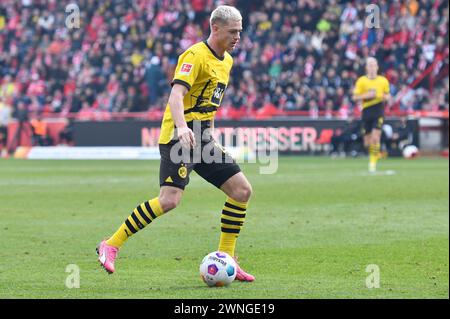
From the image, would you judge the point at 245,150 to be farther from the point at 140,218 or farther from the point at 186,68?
the point at 186,68

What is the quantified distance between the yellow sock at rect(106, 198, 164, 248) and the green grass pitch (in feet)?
1.09

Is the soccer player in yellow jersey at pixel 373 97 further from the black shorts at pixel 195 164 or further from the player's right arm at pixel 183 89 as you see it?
the player's right arm at pixel 183 89

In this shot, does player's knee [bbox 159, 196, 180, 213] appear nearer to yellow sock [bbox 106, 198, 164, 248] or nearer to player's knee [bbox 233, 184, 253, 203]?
yellow sock [bbox 106, 198, 164, 248]

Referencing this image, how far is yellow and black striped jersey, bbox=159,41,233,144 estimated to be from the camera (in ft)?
27.8

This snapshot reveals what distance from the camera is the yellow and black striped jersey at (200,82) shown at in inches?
334

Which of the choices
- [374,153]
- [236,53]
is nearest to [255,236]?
[374,153]

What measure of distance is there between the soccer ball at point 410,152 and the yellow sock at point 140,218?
20.2 meters

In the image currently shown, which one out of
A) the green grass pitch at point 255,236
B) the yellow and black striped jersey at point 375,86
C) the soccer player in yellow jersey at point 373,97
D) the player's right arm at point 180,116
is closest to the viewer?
the player's right arm at point 180,116

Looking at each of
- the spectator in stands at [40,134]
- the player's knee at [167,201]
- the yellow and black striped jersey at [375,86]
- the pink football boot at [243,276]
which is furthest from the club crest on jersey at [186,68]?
the spectator in stands at [40,134]

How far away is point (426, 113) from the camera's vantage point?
28656 millimetres

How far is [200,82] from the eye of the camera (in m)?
8.65
